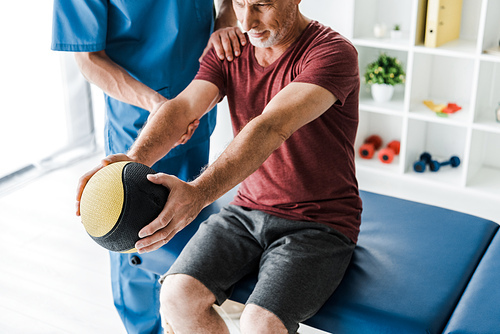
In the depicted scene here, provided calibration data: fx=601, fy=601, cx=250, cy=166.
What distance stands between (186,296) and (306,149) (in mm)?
512

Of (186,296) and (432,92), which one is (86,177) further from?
(432,92)

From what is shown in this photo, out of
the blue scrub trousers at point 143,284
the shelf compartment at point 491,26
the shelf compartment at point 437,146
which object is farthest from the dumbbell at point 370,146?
the blue scrub trousers at point 143,284

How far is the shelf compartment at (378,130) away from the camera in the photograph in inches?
135

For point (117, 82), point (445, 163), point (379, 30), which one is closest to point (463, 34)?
point (379, 30)

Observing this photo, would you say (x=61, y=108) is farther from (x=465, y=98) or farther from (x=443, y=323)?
(x=443, y=323)

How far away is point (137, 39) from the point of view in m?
1.90

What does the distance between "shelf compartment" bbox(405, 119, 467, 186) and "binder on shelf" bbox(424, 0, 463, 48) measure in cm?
45

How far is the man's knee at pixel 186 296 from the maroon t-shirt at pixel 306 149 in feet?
1.01

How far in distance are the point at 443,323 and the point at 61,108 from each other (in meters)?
3.09

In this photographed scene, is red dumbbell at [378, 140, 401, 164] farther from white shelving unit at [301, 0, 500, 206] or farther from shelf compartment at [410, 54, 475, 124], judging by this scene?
shelf compartment at [410, 54, 475, 124]

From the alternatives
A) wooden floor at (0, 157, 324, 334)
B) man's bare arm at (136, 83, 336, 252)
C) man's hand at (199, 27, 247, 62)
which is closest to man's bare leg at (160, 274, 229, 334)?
man's bare arm at (136, 83, 336, 252)

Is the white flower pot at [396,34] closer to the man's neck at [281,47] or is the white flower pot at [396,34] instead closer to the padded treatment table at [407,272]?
the padded treatment table at [407,272]

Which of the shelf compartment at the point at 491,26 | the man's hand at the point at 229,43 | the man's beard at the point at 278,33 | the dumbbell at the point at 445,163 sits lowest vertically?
the dumbbell at the point at 445,163

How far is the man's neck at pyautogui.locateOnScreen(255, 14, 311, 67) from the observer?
168 centimetres
